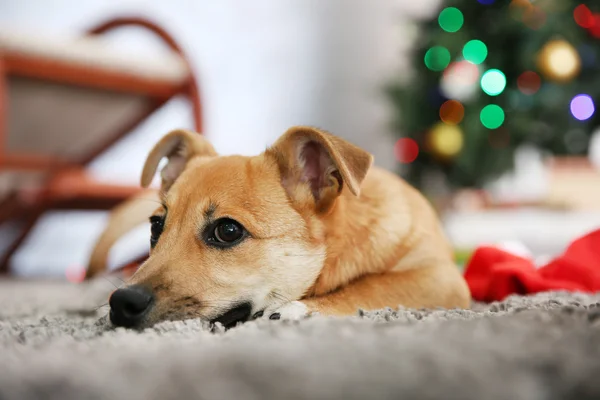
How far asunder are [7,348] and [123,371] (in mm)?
306

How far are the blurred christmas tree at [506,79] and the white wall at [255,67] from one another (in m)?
0.96

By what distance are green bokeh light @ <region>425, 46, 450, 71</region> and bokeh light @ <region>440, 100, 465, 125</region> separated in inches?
10.0

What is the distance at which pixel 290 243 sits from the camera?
4.26ft

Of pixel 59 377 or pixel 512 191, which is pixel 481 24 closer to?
pixel 512 191

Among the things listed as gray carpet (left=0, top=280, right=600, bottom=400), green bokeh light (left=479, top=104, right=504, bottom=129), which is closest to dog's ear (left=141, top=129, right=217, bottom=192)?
gray carpet (left=0, top=280, right=600, bottom=400)

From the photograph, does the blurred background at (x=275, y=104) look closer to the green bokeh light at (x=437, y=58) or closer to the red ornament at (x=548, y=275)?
the green bokeh light at (x=437, y=58)

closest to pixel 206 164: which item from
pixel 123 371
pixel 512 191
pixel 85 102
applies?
pixel 123 371

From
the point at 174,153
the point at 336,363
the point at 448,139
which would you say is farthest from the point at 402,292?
the point at 448,139

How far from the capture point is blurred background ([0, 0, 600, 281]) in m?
3.07

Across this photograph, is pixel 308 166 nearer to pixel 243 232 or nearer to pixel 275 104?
pixel 243 232

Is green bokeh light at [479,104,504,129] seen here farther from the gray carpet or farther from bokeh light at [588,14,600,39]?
the gray carpet

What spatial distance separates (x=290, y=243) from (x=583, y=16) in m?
3.15

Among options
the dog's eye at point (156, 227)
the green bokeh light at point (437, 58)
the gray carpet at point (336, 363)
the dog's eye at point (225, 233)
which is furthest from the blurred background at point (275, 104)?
the gray carpet at point (336, 363)

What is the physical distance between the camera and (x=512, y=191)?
4316mm
